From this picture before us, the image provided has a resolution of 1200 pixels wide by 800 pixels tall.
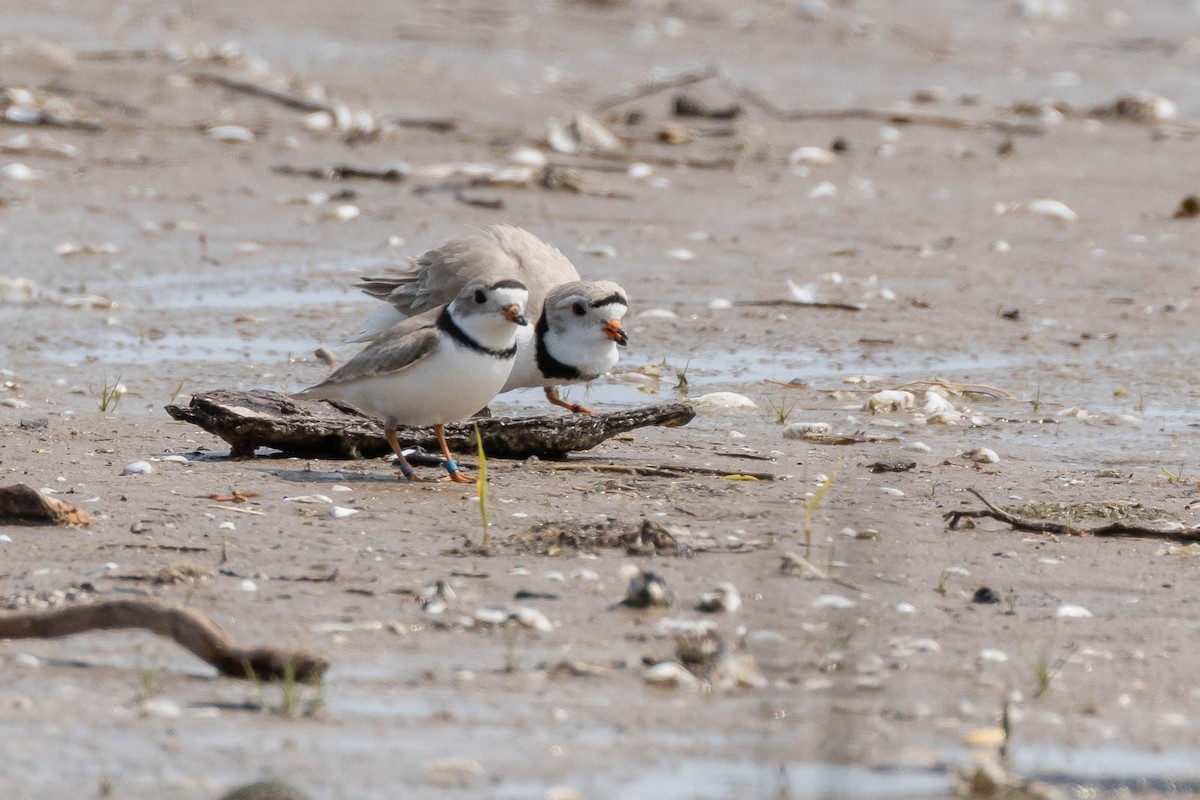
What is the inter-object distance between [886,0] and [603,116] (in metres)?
9.14

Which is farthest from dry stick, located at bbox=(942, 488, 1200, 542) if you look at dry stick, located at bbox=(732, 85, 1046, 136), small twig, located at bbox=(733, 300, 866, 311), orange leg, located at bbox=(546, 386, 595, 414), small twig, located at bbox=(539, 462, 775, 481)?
dry stick, located at bbox=(732, 85, 1046, 136)

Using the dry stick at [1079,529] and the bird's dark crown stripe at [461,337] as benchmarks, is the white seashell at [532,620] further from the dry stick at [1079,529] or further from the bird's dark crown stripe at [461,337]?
the bird's dark crown stripe at [461,337]

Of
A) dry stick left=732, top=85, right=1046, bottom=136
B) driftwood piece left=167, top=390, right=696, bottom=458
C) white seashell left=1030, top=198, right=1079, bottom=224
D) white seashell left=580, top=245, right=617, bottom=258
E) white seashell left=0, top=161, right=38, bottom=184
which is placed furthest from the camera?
dry stick left=732, top=85, right=1046, bottom=136

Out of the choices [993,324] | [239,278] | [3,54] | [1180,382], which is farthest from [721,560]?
[3,54]

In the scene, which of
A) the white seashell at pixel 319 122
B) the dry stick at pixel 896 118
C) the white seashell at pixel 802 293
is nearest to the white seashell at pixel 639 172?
the dry stick at pixel 896 118

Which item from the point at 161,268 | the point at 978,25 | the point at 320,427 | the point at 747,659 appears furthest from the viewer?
the point at 978,25

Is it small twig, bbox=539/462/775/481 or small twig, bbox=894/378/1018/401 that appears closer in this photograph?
small twig, bbox=539/462/775/481

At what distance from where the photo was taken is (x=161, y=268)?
945cm

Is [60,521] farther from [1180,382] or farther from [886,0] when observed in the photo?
[886,0]

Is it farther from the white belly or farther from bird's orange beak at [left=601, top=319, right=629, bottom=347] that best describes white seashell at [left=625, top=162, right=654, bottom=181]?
the white belly

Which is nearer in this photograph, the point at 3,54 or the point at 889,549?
the point at 889,549

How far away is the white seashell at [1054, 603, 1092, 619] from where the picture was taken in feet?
14.5

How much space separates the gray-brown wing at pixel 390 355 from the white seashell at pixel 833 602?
189 cm

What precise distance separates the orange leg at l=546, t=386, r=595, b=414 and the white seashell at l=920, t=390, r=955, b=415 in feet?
4.65
